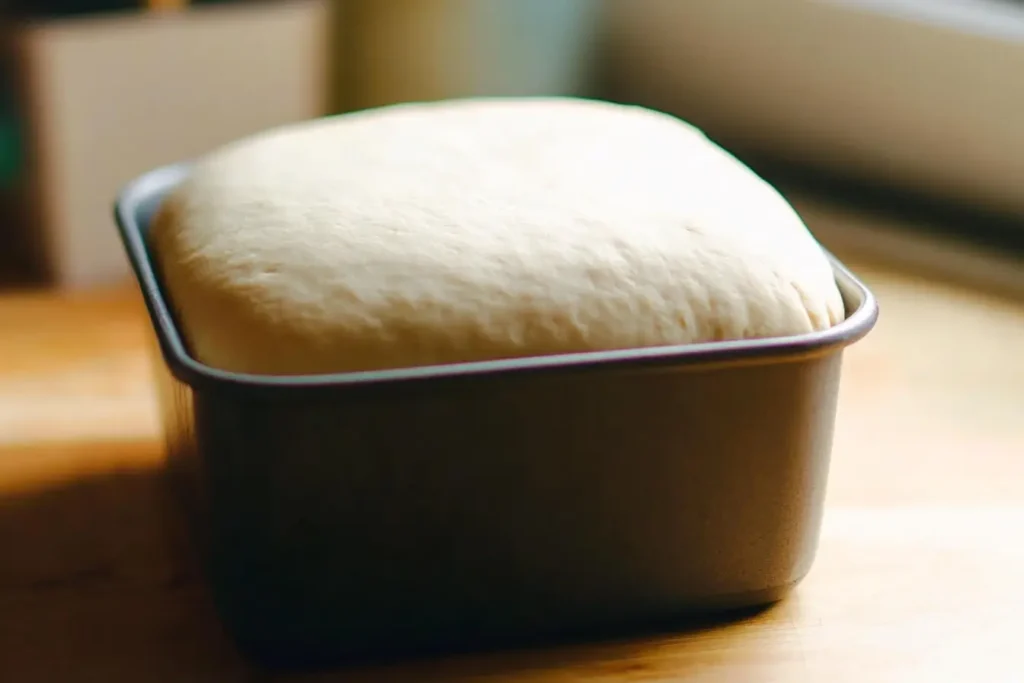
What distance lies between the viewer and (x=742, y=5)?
1146 mm

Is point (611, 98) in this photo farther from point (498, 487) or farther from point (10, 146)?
point (498, 487)

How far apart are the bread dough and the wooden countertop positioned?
0.52ft

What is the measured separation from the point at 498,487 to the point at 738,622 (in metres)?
0.16

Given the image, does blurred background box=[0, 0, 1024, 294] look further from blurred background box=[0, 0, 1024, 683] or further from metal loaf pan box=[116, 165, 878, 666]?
metal loaf pan box=[116, 165, 878, 666]

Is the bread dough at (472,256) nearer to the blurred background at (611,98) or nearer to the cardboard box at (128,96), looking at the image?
the blurred background at (611,98)

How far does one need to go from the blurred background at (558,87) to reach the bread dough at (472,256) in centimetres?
36

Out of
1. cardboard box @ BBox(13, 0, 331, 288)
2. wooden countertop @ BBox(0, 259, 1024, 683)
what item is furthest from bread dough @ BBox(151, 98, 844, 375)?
cardboard box @ BBox(13, 0, 331, 288)

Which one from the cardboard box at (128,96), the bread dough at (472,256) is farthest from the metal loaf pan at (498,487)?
the cardboard box at (128,96)

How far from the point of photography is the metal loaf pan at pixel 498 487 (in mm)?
525

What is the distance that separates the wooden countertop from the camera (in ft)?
1.98

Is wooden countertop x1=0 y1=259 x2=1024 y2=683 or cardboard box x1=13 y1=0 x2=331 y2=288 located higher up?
cardboard box x1=13 y1=0 x2=331 y2=288

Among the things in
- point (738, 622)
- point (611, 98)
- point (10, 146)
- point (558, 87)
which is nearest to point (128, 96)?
point (10, 146)

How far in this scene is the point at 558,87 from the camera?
1176 millimetres

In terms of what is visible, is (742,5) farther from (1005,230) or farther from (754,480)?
(754,480)
